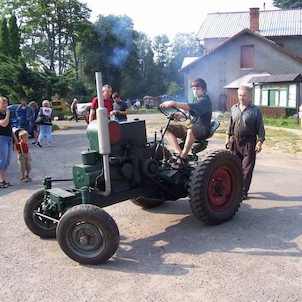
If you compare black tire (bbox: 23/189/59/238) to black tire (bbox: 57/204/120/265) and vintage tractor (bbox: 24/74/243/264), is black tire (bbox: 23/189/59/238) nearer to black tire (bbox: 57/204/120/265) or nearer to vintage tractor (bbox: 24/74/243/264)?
vintage tractor (bbox: 24/74/243/264)

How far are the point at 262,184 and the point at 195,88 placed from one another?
2.55m

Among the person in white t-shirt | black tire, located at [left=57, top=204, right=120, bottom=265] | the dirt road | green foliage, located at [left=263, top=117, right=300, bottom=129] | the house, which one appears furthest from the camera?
the house

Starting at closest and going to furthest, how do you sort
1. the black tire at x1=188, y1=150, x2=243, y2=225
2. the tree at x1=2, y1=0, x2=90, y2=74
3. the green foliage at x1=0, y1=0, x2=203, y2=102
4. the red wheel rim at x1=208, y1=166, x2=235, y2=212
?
the black tire at x1=188, y1=150, x2=243, y2=225, the red wheel rim at x1=208, y1=166, x2=235, y2=212, the green foliage at x1=0, y1=0, x2=203, y2=102, the tree at x1=2, y1=0, x2=90, y2=74

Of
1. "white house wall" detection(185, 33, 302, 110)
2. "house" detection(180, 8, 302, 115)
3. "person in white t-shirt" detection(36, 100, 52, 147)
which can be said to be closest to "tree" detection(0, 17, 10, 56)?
"house" detection(180, 8, 302, 115)

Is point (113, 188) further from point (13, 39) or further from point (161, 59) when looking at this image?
point (161, 59)

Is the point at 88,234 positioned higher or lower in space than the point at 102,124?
lower

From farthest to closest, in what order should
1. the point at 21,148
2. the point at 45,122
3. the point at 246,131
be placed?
1. the point at 45,122
2. the point at 21,148
3. the point at 246,131

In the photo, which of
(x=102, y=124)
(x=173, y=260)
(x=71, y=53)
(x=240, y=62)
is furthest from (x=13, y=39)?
(x=173, y=260)

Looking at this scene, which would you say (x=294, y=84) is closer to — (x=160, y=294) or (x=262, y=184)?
(x=262, y=184)

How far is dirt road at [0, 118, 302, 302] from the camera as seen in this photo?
348 cm

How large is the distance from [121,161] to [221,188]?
51.3 inches

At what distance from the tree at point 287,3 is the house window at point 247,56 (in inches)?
1000

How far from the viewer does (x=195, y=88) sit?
5.53 m

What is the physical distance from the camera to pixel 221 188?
204 inches
